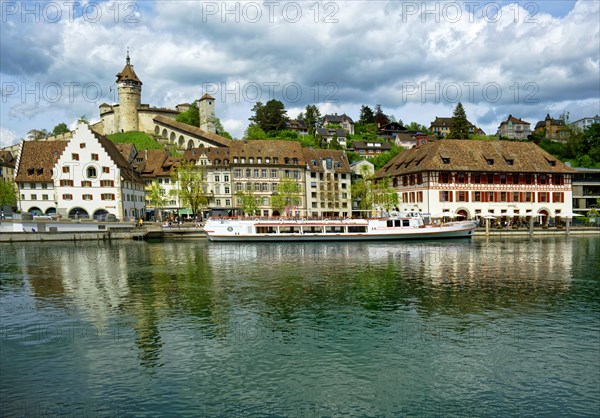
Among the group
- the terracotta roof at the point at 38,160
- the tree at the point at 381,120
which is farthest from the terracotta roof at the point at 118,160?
the tree at the point at 381,120

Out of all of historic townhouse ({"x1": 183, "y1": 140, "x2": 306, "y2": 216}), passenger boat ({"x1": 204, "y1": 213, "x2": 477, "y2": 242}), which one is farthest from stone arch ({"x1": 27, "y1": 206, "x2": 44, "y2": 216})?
passenger boat ({"x1": 204, "y1": 213, "x2": 477, "y2": 242})

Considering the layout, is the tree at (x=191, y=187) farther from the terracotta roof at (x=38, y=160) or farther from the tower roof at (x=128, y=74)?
the tower roof at (x=128, y=74)

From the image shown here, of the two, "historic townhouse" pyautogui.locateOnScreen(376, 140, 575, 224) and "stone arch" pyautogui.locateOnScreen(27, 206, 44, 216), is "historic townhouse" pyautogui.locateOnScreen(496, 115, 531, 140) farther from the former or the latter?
"stone arch" pyautogui.locateOnScreen(27, 206, 44, 216)

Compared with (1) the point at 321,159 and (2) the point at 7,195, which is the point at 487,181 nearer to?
(1) the point at 321,159

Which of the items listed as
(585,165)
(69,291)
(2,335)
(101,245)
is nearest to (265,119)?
(585,165)

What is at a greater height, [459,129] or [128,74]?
[128,74]

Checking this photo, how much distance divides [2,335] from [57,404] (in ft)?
29.8

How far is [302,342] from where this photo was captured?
20.2m

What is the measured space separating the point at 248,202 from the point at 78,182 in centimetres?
2967

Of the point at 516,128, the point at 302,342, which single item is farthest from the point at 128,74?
the point at 302,342

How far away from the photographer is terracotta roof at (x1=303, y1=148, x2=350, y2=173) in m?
100

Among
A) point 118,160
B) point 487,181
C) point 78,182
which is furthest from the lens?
point 118,160

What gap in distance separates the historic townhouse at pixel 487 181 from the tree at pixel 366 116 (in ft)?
348

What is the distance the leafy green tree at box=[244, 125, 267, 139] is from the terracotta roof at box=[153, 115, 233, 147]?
14768 mm
